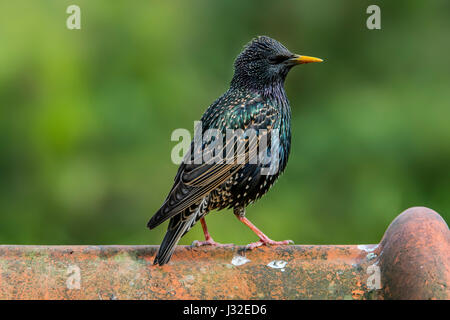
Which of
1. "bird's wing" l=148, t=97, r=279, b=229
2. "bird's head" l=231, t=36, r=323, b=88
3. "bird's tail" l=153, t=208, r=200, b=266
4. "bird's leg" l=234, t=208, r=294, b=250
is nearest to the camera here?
"bird's tail" l=153, t=208, r=200, b=266

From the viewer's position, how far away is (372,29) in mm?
5453

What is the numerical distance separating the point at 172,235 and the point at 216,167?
0.39 metres

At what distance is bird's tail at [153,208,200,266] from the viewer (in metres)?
2.77

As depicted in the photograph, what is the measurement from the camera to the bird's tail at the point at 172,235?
2771 mm

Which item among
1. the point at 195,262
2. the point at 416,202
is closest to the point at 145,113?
the point at 416,202

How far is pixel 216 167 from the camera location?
324cm

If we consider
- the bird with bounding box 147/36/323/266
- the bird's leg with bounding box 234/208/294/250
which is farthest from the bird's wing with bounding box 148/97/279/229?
the bird's leg with bounding box 234/208/294/250

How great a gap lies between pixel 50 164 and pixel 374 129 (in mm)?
2016

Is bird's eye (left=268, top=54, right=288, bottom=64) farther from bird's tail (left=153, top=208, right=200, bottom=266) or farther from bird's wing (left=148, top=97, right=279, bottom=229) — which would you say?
bird's tail (left=153, top=208, right=200, bottom=266)

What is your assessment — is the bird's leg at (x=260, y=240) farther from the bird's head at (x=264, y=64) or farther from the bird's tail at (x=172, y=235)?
the bird's head at (x=264, y=64)

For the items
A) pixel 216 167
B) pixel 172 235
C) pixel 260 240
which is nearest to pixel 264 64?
pixel 216 167

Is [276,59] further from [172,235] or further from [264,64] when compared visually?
[172,235]

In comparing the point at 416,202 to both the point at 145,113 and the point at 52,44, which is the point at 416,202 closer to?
the point at 145,113

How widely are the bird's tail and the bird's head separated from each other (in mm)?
711
